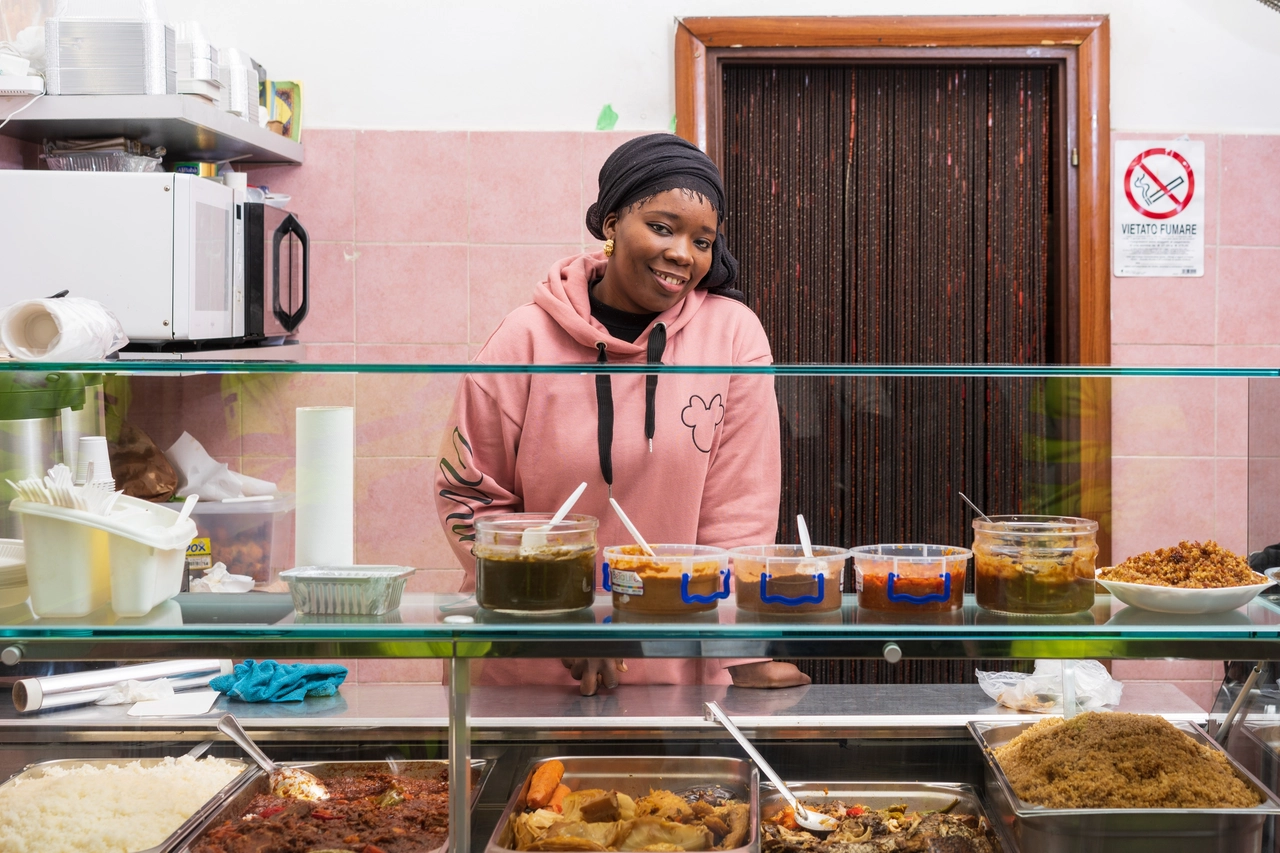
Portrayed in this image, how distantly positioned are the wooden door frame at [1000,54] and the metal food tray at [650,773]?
7.65 feet

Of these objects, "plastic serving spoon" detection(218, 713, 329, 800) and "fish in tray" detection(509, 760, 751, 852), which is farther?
"plastic serving spoon" detection(218, 713, 329, 800)

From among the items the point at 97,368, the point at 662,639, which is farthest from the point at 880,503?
the point at 97,368

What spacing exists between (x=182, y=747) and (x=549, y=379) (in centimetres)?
78

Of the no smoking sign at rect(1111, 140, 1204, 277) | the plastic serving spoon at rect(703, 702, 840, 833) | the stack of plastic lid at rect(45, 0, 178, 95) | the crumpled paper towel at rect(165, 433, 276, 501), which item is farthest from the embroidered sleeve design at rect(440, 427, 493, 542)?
the no smoking sign at rect(1111, 140, 1204, 277)

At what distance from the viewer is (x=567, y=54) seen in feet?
11.0

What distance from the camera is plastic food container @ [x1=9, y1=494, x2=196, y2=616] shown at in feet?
4.09

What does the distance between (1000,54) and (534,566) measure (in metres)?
2.83

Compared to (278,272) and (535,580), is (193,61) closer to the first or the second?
(278,272)

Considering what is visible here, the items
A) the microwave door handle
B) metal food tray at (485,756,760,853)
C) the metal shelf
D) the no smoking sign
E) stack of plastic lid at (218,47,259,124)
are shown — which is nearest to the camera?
metal food tray at (485,756,760,853)

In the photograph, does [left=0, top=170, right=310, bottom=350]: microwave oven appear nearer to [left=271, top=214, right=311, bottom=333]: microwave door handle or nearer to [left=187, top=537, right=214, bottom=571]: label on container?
[left=271, top=214, right=311, bottom=333]: microwave door handle

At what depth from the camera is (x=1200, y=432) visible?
52.7 inches

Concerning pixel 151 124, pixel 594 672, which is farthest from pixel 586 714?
pixel 151 124

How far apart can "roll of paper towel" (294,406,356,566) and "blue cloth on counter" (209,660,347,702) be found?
42 centimetres

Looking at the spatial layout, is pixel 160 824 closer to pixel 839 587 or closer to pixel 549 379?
pixel 549 379
